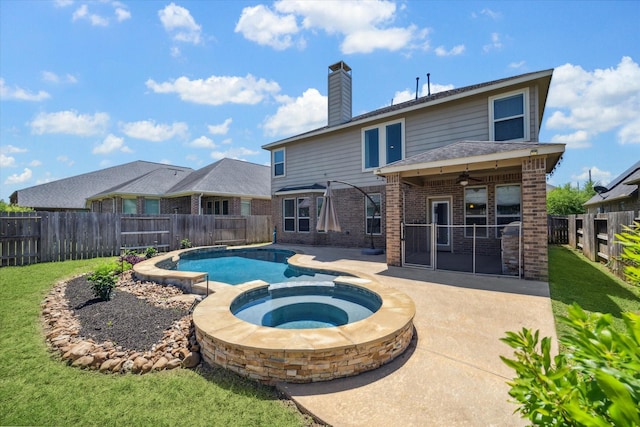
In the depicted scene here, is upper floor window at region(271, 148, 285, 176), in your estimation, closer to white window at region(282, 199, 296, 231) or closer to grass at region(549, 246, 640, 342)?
white window at region(282, 199, 296, 231)

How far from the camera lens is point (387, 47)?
1173 centimetres

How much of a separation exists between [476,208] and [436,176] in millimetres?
2040

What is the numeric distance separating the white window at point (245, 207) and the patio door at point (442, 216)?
543 inches

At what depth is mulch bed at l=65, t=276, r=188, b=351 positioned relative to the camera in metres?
4.30

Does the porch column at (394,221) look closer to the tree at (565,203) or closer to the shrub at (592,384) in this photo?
the shrub at (592,384)

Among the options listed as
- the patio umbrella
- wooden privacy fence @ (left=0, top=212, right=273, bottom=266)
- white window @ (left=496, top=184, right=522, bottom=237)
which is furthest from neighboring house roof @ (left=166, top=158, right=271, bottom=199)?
white window @ (left=496, top=184, right=522, bottom=237)

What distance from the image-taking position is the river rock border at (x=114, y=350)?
3.59m

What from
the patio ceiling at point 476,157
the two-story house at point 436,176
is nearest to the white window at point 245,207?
the two-story house at point 436,176

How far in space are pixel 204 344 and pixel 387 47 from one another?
41.3 ft

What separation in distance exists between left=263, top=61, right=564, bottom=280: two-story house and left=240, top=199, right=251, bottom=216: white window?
4817 mm

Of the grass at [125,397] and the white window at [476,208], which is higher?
the white window at [476,208]

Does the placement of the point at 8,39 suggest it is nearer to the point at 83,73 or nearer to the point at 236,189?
the point at 83,73

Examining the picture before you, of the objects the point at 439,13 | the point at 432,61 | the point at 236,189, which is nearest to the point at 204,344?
the point at 439,13

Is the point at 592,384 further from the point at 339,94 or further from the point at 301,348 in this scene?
the point at 339,94
